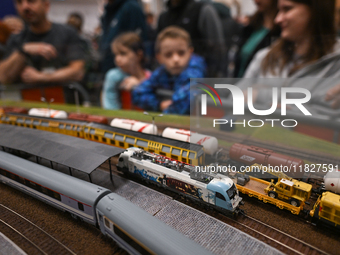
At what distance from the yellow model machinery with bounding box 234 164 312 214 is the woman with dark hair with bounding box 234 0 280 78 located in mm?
10053

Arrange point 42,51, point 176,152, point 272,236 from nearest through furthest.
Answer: point 272,236 → point 176,152 → point 42,51

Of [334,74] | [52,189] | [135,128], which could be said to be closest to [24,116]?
[135,128]

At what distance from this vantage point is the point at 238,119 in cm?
1112

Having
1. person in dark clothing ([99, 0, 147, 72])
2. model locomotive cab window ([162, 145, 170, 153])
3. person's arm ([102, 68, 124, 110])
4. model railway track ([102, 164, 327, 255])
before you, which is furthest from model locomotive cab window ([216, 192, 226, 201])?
person in dark clothing ([99, 0, 147, 72])


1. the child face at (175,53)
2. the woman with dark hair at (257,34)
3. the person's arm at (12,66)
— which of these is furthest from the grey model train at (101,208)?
the person's arm at (12,66)

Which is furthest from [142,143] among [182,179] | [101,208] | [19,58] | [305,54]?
[19,58]

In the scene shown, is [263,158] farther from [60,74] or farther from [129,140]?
[60,74]

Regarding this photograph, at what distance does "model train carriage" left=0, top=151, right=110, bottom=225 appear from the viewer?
9.20 meters

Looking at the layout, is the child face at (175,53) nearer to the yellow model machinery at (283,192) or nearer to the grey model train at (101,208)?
the yellow model machinery at (283,192)

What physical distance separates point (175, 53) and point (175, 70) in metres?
1.32

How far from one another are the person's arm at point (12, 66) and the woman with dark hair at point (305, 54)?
967 inches

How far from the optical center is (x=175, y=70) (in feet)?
55.9

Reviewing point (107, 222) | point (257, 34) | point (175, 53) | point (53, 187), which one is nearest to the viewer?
point (107, 222)

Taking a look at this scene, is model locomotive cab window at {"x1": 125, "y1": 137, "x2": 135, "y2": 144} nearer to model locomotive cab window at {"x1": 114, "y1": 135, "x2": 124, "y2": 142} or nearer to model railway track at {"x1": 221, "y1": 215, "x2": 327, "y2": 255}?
model locomotive cab window at {"x1": 114, "y1": 135, "x2": 124, "y2": 142}
